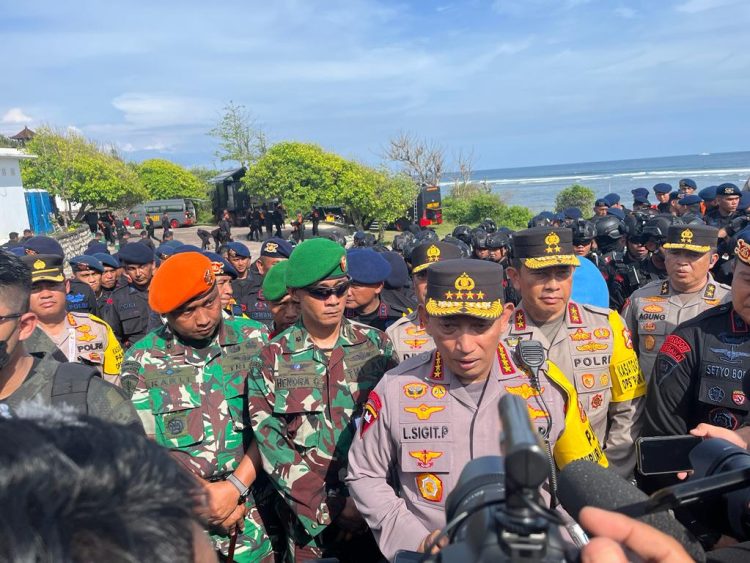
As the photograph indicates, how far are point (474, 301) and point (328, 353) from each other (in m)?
0.99

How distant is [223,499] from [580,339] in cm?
217

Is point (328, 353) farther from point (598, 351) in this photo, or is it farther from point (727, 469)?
point (727, 469)

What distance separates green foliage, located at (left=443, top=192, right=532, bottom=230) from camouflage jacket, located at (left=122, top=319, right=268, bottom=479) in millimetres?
26779

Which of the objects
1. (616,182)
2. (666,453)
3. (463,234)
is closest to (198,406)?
(666,453)

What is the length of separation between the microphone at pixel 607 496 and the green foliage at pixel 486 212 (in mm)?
28210

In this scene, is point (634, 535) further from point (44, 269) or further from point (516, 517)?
point (44, 269)

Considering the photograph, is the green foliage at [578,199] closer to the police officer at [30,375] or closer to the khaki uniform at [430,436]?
the khaki uniform at [430,436]

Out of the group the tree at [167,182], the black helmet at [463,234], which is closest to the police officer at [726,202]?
the black helmet at [463,234]

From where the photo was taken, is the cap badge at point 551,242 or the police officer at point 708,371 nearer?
the police officer at point 708,371

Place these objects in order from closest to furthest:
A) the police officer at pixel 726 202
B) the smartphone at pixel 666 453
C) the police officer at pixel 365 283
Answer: the smartphone at pixel 666 453, the police officer at pixel 365 283, the police officer at pixel 726 202

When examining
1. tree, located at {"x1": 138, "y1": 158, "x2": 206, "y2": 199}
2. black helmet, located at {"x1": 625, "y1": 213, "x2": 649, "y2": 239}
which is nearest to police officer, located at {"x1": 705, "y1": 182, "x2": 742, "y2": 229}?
black helmet, located at {"x1": 625, "y1": 213, "x2": 649, "y2": 239}

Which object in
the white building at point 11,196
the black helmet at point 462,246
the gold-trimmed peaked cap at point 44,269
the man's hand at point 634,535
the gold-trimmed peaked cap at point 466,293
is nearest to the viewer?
the man's hand at point 634,535

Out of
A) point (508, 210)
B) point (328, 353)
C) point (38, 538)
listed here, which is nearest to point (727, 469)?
point (38, 538)

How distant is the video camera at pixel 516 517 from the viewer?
76 cm
